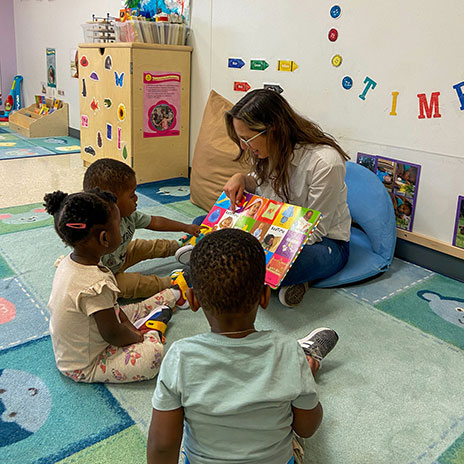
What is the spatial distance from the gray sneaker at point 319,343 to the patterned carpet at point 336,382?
5 centimetres

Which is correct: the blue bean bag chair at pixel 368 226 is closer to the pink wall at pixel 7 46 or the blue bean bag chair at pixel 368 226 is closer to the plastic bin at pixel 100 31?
the plastic bin at pixel 100 31

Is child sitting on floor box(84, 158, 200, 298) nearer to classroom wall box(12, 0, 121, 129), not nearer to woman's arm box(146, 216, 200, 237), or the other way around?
woman's arm box(146, 216, 200, 237)

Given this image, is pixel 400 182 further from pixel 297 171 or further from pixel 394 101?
pixel 297 171

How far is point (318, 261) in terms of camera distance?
5.35 ft

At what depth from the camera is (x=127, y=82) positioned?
282cm

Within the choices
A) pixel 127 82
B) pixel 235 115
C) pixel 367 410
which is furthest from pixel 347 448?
pixel 127 82

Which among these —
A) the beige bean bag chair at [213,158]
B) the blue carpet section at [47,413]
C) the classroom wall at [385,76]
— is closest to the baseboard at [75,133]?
the beige bean bag chair at [213,158]

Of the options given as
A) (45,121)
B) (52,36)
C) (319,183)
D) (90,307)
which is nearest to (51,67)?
(52,36)

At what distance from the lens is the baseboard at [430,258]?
188 cm

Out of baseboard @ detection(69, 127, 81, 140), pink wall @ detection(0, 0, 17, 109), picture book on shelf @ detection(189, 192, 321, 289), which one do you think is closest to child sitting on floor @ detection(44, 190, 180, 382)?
picture book on shelf @ detection(189, 192, 321, 289)

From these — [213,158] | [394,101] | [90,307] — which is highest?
[394,101]

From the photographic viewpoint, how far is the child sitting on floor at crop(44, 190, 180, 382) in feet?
3.59

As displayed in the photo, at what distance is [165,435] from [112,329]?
17.7 inches

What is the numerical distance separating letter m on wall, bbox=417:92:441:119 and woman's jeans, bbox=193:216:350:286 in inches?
23.7
